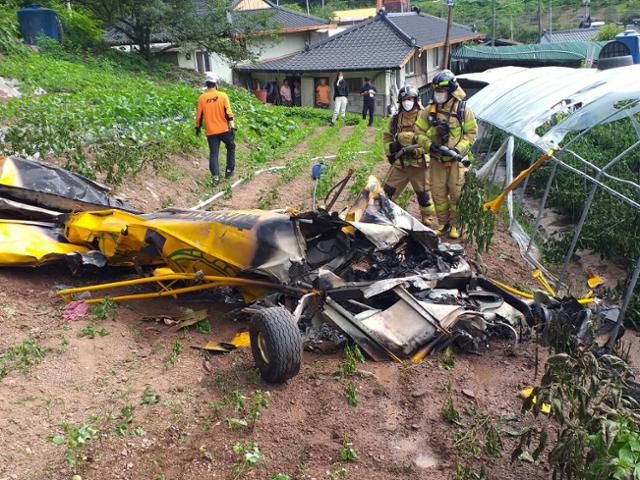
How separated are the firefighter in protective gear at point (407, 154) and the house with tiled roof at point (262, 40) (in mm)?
16109

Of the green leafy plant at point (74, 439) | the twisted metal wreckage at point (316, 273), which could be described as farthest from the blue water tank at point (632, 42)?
the green leafy plant at point (74, 439)

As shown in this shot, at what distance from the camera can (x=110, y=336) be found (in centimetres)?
511

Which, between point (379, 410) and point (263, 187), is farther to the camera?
point (263, 187)

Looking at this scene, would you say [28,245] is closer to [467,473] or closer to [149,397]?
[149,397]

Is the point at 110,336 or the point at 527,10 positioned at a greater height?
the point at 527,10

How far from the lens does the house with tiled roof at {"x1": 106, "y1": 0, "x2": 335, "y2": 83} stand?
82.3 feet

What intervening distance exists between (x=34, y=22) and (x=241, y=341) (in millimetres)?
18620

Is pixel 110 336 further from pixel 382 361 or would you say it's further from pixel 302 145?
pixel 302 145

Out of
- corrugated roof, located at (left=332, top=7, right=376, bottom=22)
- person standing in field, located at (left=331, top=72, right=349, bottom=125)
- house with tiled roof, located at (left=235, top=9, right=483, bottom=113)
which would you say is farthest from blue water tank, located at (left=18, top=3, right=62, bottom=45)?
corrugated roof, located at (left=332, top=7, right=376, bottom=22)

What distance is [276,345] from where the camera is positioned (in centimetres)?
420

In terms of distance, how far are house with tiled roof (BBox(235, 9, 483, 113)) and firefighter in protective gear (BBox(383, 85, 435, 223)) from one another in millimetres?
18604

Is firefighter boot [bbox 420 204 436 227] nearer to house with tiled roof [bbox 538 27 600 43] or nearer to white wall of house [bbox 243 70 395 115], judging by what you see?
white wall of house [bbox 243 70 395 115]

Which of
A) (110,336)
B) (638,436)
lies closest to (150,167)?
(110,336)

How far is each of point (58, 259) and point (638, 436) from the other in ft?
16.8
